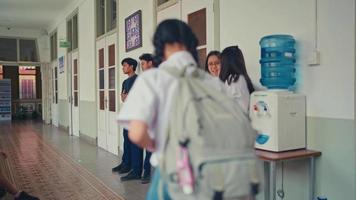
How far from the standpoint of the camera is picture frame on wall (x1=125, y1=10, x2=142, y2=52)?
5.38 m

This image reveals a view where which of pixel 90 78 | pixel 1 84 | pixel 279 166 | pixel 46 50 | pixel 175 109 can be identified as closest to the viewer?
pixel 175 109

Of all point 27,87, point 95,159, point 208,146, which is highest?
point 27,87

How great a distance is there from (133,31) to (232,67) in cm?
Result: 308

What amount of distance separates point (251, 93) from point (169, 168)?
176cm

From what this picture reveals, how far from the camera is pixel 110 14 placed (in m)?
6.99

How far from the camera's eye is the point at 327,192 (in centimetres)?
254

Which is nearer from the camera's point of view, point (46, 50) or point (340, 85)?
point (340, 85)

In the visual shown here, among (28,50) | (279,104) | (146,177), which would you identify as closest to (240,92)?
(279,104)

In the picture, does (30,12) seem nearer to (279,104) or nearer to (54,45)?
(54,45)

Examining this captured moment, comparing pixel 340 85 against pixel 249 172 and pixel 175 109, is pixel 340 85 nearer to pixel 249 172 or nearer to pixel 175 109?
pixel 249 172

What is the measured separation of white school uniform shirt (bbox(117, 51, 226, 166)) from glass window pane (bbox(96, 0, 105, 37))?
639 centimetres

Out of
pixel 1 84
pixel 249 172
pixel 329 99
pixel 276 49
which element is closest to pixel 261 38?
pixel 276 49

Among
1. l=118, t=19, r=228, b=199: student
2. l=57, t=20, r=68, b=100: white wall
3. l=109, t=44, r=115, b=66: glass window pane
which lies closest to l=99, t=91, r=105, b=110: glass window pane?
l=109, t=44, r=115, b=66: glass window pane

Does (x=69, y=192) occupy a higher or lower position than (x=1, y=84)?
lower
